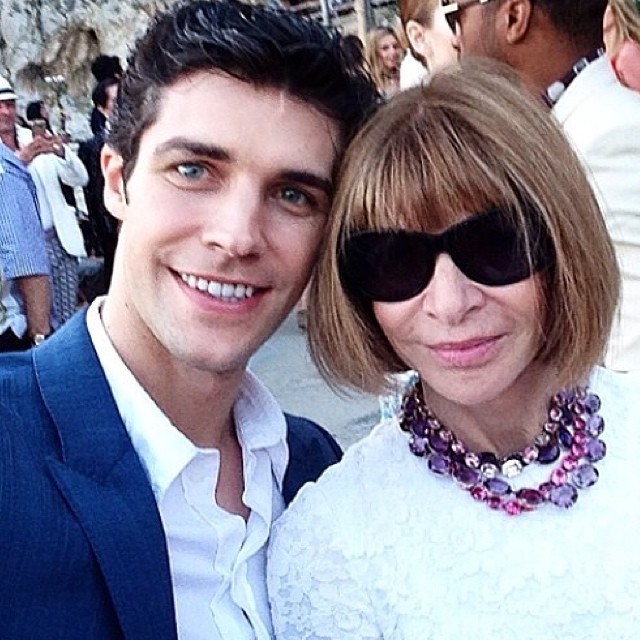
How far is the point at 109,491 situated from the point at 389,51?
5.24m

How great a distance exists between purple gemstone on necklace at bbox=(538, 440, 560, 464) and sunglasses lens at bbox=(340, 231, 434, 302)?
304 millimetres

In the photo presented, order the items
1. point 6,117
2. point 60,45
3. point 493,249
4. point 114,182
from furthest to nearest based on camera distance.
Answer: point 60,45
point 6,117
point 114,182
point 493,249

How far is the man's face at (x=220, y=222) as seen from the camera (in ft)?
5.45

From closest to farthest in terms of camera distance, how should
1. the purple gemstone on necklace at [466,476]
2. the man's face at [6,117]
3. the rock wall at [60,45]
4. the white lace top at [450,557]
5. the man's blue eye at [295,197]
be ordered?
1. the white lace top at [450,557]
2. the purple gemstone on necklace at [466,476]
3. the man's blue eye at [295,197]
4. the man's face at [6,117]
5. the rock wall at [60,45]

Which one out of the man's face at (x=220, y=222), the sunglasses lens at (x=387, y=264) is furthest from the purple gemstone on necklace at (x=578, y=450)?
the man's face at (x=220, y=222)

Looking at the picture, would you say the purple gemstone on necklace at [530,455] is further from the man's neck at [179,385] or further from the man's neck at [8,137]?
the man's neck at [8,137]

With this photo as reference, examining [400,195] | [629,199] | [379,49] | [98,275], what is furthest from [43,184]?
[400,195]

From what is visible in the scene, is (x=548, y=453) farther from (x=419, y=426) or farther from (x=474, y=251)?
(x=474, y=251)

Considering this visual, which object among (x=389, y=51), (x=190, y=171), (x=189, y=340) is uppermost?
(x=190, y=171)

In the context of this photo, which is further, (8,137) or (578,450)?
(8,137)

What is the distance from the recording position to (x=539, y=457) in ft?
5.26

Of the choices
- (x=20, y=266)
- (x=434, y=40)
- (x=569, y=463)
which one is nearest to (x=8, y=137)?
(x=20, y=266)

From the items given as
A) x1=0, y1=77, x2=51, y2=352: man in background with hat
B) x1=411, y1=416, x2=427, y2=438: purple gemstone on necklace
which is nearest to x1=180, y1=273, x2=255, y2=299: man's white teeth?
x1=411, y1=416, x2=427, y2=438: purple gemstone on necklace

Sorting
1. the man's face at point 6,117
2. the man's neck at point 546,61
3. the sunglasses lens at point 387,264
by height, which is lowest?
the man's face at point 6,117
